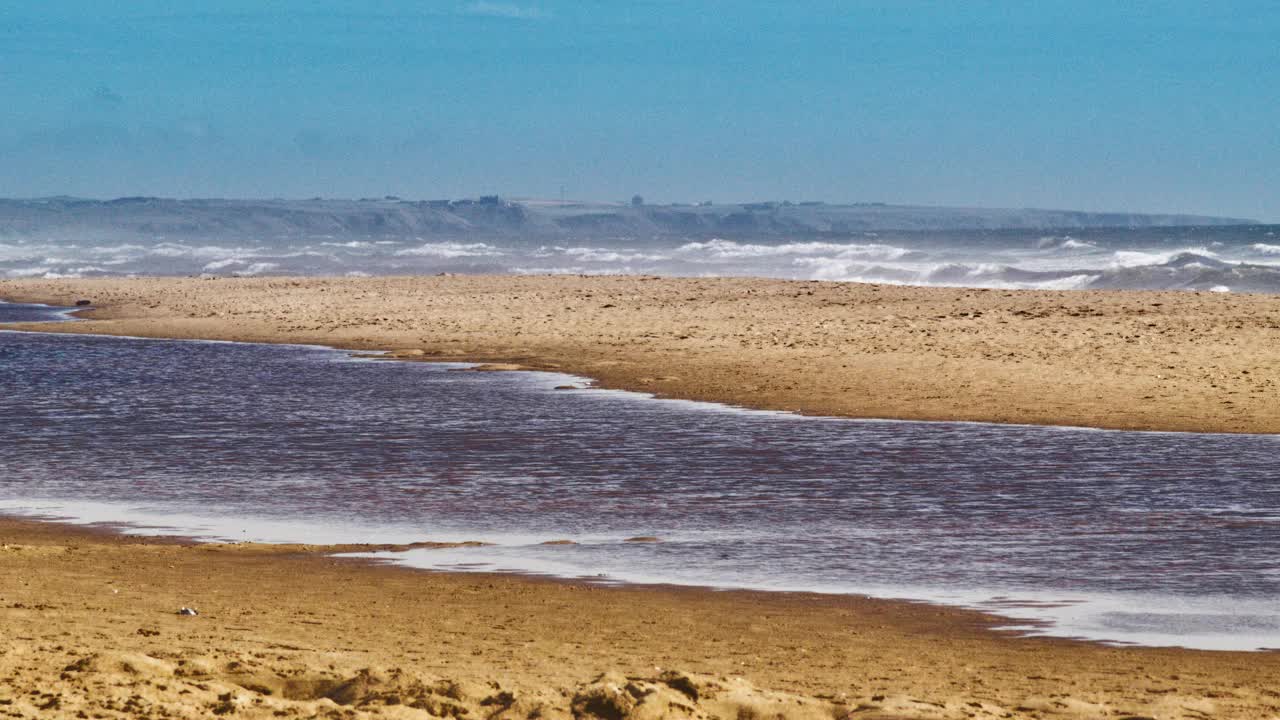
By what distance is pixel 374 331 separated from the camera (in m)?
35.0

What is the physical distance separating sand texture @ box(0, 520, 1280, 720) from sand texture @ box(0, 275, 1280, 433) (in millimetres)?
10461

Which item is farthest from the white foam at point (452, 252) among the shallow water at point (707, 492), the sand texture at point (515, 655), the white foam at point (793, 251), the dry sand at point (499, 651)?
the sand texture at point (515, 655)

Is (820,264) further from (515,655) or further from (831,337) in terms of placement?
(515,655)

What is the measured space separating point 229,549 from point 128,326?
2914 centimetres

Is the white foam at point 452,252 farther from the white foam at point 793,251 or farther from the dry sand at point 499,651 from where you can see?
the dry sand at point 499,651

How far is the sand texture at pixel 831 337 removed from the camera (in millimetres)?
20797

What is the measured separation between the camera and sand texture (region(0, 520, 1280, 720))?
689 cm

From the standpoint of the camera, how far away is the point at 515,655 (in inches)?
322

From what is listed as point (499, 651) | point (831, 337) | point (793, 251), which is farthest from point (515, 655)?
point (793, 251)

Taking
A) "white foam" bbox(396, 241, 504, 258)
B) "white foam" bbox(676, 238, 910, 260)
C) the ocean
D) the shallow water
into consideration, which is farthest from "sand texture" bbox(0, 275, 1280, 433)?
"white foam" bbox(396, 241, 504, 258)

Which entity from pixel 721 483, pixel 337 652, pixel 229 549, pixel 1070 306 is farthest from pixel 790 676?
pixel 1070 306

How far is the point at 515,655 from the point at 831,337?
21085mm

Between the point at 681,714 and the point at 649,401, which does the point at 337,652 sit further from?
the point at 649,401

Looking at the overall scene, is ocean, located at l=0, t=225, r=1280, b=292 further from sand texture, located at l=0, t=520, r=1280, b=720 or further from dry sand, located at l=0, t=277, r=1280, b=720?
sand texture, located at l=0, t=520, r=1280, b=720
